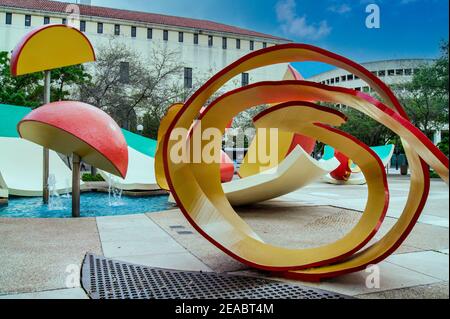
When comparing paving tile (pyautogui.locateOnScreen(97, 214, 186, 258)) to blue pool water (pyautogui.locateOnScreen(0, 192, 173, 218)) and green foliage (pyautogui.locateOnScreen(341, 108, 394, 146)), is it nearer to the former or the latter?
blue pool water (pyautogui.locateOnScreen(0, 192, 173, 218))

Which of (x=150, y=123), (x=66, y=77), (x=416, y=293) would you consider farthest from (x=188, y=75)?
(x=416, y=293)

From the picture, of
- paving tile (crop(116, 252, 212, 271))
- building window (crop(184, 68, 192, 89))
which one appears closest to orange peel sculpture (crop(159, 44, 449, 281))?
paving tile (crop(116, 252, 212, 271))

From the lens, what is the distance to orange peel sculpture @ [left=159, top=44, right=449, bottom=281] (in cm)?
389

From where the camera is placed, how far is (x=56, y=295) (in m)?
3.73

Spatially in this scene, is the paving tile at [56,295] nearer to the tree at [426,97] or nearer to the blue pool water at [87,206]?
the blue pool water at [87,206]

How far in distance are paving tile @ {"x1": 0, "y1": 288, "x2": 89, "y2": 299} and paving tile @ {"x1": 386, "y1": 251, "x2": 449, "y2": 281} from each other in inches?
151

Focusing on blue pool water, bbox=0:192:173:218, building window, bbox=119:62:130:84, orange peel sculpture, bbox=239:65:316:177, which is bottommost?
blue pool water, bbox=0:192:173:218

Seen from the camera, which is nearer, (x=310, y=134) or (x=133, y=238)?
(x=310, y=134)

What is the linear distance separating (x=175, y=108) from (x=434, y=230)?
6730mm

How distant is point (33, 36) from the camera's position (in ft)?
29.5

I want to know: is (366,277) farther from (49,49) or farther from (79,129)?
(49,49)

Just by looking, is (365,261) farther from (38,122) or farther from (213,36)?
(213,36)

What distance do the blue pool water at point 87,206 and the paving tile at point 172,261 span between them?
489cm

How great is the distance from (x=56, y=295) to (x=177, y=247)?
232 cm
